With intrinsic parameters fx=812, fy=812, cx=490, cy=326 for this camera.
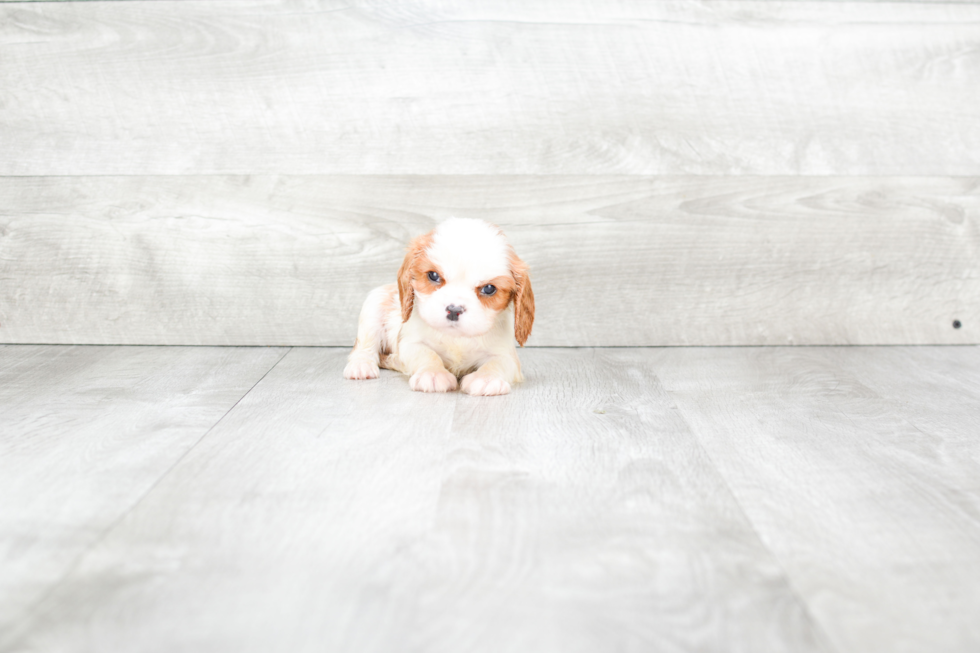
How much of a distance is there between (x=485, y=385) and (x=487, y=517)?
1.52 feet

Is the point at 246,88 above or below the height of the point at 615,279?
above

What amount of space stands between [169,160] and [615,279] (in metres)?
0.92

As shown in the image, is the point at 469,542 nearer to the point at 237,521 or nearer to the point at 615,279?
the point at 237,521

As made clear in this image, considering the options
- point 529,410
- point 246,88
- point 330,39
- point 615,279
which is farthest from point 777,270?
point 246,88

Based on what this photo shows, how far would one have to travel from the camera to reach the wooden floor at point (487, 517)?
1.94 ft

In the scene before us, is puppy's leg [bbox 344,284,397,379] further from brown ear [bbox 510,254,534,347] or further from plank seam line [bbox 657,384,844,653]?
plank seam line [bbox 657,384,844,653]

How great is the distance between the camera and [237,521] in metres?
0.76

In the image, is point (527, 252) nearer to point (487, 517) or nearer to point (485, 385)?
point (485, 385)

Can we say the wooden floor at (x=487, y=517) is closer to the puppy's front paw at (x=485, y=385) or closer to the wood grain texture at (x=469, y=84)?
the puppy's front paw at (x=485, y=385)

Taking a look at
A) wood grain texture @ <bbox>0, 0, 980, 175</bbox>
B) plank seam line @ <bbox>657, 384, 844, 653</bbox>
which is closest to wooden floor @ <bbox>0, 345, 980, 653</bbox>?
plank seam line @ <bbox>657, 384, 844, 653</bbox>

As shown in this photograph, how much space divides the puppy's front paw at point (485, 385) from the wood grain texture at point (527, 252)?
0.43 metres

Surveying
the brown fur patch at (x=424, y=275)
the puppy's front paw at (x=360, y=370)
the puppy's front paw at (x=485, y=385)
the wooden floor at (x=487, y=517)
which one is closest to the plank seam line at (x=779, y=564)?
the wooden floor at (x=487, y=517)

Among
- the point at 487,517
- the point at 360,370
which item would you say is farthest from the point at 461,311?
the point at 487,517

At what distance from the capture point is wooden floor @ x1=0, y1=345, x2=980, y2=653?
592mm
